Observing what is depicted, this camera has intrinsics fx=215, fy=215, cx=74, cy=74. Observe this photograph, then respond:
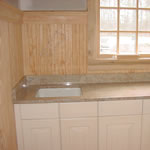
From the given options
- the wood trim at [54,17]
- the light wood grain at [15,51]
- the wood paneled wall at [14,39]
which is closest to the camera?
the wood paneled wall at [14,39]

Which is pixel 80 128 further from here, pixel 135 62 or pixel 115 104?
pixel 135 62

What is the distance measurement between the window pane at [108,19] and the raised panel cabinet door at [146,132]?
104 cm

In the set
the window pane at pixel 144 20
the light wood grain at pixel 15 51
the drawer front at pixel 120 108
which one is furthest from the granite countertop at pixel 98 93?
the window pane at pixel 144 20

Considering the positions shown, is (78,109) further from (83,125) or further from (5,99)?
(5,99)

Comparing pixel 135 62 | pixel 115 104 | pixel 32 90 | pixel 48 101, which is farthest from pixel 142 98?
pixel 32 90

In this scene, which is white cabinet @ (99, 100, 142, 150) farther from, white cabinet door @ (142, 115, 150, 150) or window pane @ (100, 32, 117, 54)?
window pane @ (100, 32, 117, 54)

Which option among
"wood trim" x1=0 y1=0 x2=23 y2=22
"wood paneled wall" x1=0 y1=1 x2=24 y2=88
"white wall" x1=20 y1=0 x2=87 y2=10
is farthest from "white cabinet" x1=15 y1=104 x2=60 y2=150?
"white wall" x1=20 y1=0 x2=87 y2=10

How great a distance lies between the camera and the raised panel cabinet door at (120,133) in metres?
1.95

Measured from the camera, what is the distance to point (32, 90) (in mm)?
2186

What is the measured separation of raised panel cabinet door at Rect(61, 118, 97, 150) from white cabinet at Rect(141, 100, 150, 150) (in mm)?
454

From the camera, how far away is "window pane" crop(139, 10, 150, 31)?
240cm

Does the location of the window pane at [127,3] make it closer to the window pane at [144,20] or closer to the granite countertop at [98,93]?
the window pane at [144,20]

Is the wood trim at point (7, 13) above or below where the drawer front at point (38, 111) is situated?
above

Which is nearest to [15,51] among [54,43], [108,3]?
[54,43]
